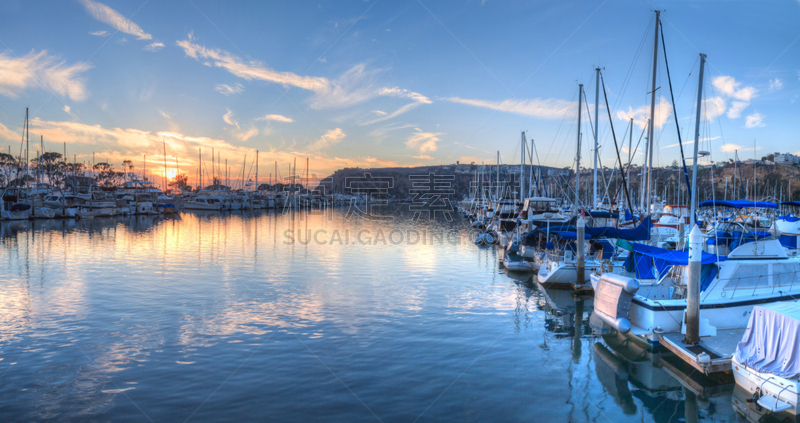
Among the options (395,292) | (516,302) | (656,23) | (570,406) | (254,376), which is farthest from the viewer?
(656,23)

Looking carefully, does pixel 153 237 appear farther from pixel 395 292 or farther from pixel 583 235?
pixel 583 235

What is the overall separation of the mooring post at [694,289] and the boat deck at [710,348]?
37 cm

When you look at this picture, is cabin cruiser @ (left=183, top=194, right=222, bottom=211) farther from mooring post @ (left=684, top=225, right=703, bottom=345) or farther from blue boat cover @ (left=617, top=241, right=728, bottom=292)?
mooring post @ (left=684, top=225, right=703, bottom=345)

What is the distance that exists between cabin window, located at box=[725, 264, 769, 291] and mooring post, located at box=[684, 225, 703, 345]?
141 inches

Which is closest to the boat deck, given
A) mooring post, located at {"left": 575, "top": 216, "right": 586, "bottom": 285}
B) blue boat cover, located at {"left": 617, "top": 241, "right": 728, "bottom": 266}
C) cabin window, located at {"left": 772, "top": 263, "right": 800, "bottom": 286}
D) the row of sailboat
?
the row of sailboat

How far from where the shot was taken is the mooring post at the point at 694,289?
13461 millimetres

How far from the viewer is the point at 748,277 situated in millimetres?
16531

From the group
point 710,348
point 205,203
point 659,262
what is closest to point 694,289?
point 710,348

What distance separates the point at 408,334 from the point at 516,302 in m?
7.89

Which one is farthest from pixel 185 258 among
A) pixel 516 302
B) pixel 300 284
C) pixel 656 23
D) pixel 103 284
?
pixel 656 23

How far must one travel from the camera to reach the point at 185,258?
3416 cm

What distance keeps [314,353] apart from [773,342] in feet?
42.2

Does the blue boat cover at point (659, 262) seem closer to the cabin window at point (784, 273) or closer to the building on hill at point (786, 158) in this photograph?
the cabin window at point (784, 273)

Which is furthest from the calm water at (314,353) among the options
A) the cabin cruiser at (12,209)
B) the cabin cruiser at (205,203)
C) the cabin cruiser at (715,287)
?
the cabin cruiser at (205,203)
